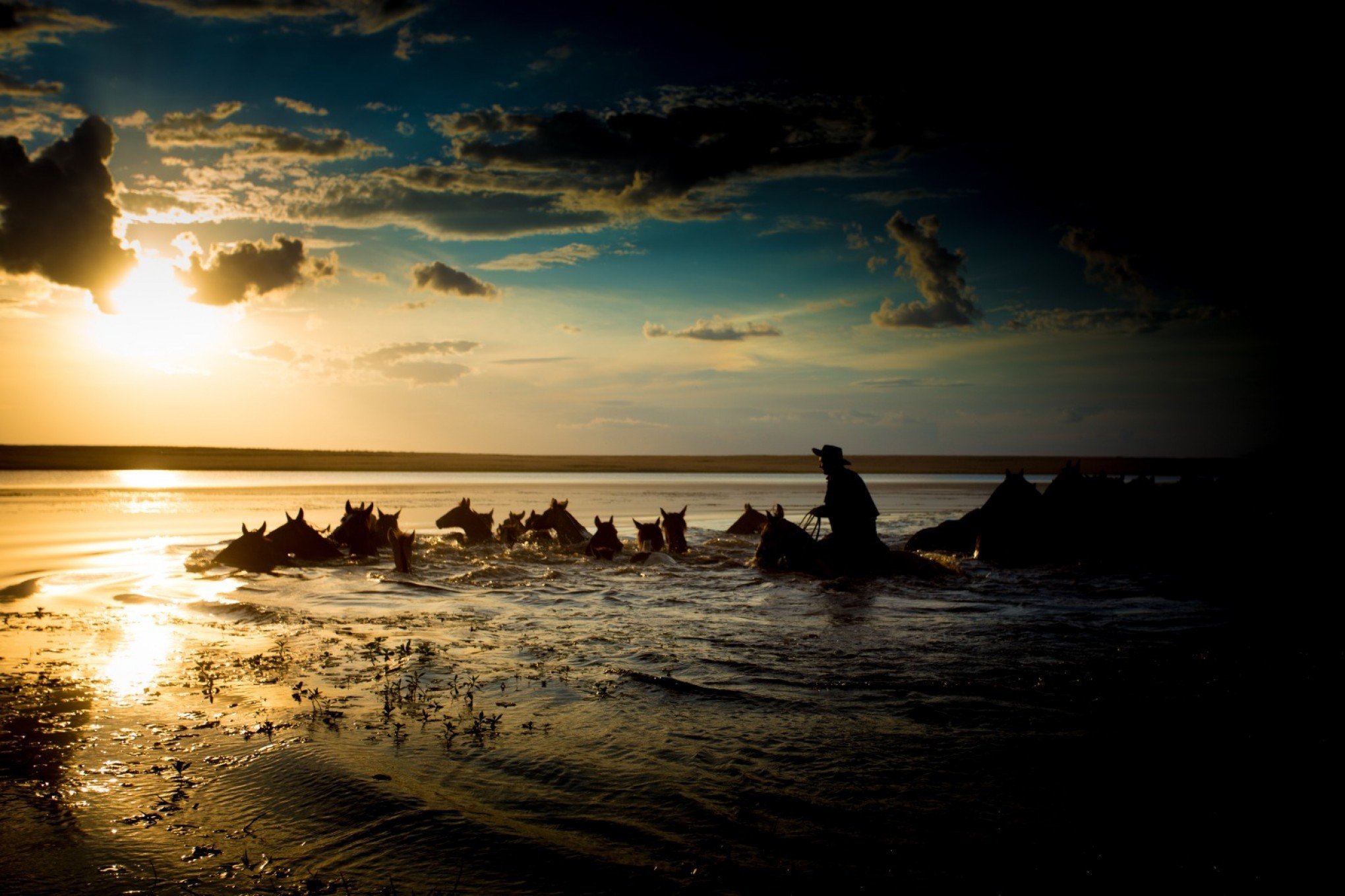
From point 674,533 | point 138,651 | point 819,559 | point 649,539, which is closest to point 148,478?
point 649,539

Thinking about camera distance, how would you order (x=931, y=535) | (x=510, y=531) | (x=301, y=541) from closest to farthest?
(x=301, y=541) < (x=510, y=531) < (x=931, y=535)

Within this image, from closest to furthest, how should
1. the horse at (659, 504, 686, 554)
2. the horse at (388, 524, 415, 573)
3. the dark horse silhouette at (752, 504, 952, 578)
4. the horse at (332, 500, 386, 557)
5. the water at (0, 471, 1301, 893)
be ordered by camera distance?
1. the water at (0, 471, 1301, 893)
2. the horse at (388, 524, 415, 573)
3. the dark horse silhouette at (752, 504, 952, 578)
4. the horse at (332, 500, 386, 557)
5. the horse at (659, 504, 686, 554)

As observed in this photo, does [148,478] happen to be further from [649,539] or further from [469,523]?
[649,539]

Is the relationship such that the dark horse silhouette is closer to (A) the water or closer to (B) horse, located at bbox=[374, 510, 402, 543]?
(A) the water

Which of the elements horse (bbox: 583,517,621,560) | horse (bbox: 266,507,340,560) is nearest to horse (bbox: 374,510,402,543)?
horse (bbox: 266,507,340,560)

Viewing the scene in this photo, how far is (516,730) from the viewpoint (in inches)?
219

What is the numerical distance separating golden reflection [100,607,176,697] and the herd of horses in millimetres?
4757

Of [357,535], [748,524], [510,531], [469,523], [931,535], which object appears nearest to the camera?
[357,535]

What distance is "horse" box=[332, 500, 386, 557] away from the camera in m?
16.2

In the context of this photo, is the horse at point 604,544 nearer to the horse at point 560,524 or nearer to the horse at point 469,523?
the horse at point 560,524

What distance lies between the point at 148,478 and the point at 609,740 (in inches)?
2410

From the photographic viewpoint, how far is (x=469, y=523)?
18578mm

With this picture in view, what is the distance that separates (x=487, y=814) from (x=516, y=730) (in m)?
1.37

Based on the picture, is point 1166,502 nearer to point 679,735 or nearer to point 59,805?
point 679,735
